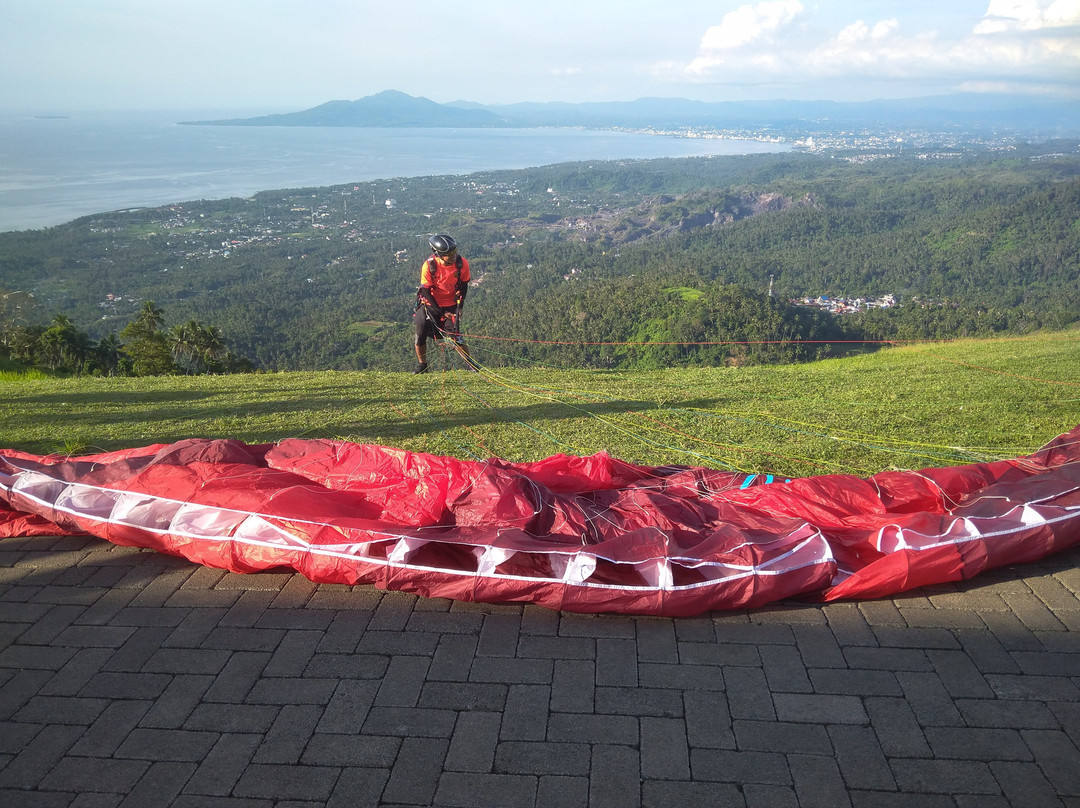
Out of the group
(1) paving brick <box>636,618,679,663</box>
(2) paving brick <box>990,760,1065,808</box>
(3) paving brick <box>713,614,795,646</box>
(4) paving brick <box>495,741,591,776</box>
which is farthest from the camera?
(3) paving brick <box>713,614,795,646</box>

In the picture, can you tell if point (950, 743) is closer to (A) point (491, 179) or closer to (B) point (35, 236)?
(B) point (35, 236)

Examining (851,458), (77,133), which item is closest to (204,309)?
(851,458)

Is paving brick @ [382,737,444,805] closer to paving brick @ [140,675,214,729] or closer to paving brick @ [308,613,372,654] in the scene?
paving brick @ [308,613,372,654]

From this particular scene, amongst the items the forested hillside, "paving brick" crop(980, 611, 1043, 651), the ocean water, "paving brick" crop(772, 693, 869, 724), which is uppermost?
the ocean water

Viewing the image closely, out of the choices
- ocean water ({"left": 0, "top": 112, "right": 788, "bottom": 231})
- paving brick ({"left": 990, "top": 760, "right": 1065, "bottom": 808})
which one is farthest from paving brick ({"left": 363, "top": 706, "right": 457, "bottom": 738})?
ocean water ({"left": 0, "top": 112, "right": 788, "bottom": 231})

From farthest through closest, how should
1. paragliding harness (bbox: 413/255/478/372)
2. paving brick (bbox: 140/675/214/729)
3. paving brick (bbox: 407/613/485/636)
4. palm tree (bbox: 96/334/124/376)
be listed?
palm tree (bbox: 96/334/124/376) < paragliding harness (bbox: 413/255/478/372) < paving brick (bbox: 407/613/485/636) < paving brick (bbox: 140/675/214/729)
